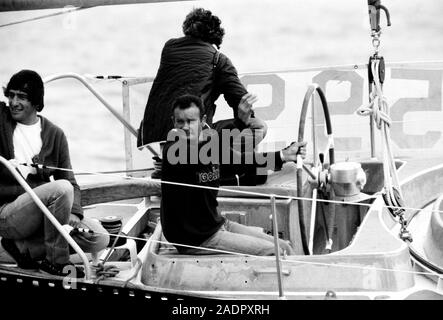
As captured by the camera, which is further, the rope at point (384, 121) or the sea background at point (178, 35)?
the sea background at point (178, 35)

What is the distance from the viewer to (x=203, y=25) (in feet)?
19.4

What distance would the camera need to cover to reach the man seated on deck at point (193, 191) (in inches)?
192

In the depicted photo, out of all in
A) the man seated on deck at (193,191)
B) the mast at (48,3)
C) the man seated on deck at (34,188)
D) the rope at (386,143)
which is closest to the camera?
the man seated on deck at (193,191)

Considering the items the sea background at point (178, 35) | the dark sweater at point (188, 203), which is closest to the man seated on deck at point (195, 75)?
the dark sweater at point (188, 203)

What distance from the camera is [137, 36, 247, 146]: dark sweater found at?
588 cm

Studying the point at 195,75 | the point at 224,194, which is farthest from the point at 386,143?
the point at 195,75

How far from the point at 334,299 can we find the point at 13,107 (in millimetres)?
1719

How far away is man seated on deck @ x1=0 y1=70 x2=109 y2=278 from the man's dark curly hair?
1.08m

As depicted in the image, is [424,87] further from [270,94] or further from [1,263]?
[1,263]

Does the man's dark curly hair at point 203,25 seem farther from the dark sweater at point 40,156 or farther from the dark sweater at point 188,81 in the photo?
the dark sweater at point 40,156

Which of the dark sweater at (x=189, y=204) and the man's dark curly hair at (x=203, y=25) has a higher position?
the man's dark curly hair at (x=203, y=25)

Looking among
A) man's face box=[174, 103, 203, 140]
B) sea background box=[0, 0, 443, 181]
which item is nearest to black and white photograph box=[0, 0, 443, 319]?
man's face box=[174, 103, 203, 140]

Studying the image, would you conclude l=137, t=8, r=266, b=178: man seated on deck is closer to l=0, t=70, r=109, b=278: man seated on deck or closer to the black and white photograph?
the black and white photograph

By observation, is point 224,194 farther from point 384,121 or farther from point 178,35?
point 178,35
